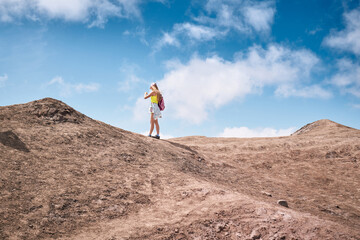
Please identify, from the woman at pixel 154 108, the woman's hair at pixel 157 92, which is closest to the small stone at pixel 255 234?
the woman at pixel 154 108

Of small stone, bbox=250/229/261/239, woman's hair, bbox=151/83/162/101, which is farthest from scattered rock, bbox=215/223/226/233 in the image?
woman's hair, bbox=151/83/162/101

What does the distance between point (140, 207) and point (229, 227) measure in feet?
8.07

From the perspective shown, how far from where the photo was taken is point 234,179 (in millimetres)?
10562

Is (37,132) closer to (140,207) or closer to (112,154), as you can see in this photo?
(112,154)

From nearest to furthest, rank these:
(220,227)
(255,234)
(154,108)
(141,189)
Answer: (255,234)
(220,227)
(141,189)
(154,108)

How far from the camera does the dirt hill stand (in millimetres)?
5223

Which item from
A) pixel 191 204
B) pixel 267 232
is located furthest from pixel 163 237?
pixel 267 232

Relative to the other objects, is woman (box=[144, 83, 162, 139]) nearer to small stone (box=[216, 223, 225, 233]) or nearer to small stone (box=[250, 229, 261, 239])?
small stone (box=[216, 223, 225, 233])

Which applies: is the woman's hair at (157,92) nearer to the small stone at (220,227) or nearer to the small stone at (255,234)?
the small stone at (220,227)

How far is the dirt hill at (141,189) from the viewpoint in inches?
206

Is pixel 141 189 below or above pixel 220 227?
above

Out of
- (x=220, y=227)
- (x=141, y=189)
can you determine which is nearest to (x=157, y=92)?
(x=141, y=189)

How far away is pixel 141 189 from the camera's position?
23.7 ft

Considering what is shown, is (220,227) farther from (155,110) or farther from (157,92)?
(157,92)
